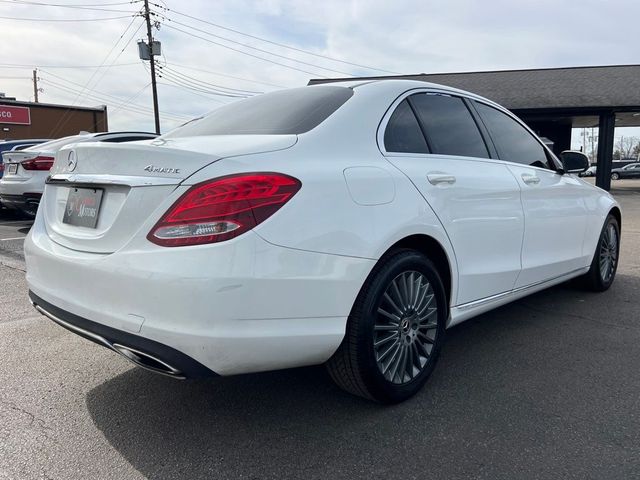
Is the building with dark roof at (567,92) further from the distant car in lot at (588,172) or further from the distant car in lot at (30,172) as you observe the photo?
the distant car in lot at (30,172)

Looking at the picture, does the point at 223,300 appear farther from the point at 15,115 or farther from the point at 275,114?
the point at 15,115

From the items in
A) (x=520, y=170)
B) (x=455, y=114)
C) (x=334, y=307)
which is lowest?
(x=334, y=307)

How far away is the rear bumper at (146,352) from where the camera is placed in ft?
6.93

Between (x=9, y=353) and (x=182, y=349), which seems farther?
(x=9, y=353)

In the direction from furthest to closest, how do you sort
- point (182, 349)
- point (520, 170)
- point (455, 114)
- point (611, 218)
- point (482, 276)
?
point (611, 218) → point (520, 170) → point (455, 114) → point (482, 276) → point (182, 349)

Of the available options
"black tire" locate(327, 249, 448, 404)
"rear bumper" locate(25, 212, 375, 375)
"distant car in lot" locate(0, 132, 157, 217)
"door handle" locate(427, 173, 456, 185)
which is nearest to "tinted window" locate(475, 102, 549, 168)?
"door handle" locate(427, 173, 456, 185)

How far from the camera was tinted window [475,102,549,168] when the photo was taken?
148 inches

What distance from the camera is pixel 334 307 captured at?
233cm

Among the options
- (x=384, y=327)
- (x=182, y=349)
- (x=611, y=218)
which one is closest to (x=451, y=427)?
(x=384, y=327)

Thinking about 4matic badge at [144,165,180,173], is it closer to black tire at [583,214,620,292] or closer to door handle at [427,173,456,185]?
door handle at [427,173,456,185]

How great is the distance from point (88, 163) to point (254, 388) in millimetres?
1444

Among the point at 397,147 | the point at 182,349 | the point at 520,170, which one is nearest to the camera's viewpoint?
the point at 182,349

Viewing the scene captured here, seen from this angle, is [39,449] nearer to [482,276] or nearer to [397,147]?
[397,147]

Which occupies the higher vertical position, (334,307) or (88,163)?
(88,163)
